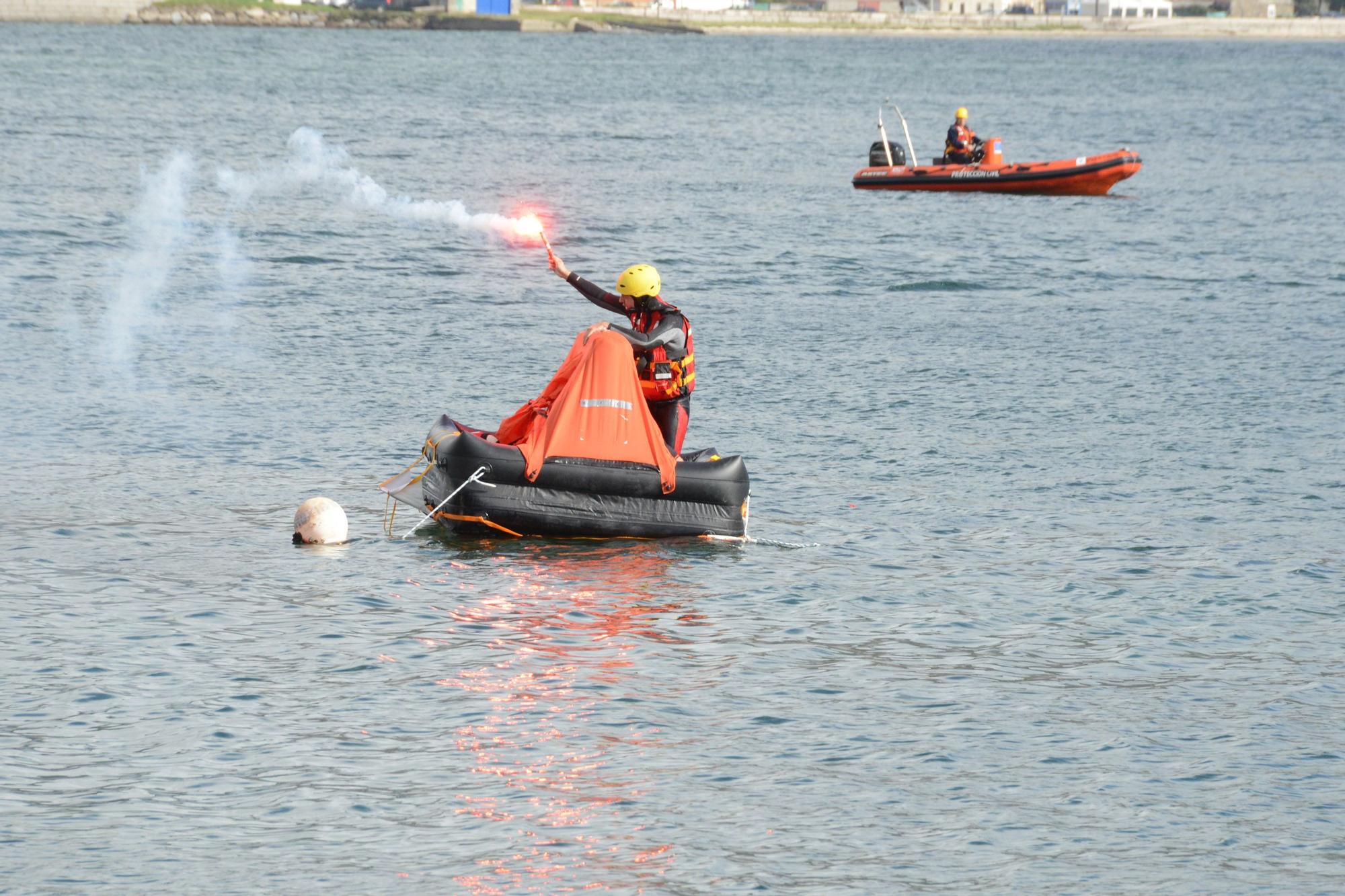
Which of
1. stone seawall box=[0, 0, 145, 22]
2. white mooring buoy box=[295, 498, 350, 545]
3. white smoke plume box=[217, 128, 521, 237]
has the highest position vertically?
stone seawall box=[0, 0, 145, 22]

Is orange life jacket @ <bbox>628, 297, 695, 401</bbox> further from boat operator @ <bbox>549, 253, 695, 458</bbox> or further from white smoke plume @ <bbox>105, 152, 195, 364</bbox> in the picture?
white smoke plume @ <bbox>105, 152, 195, 364</bbox>

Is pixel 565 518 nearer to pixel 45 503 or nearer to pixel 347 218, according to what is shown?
pixel 45 503

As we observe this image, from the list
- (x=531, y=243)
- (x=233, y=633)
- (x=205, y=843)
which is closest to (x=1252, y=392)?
(x=233, y=633)

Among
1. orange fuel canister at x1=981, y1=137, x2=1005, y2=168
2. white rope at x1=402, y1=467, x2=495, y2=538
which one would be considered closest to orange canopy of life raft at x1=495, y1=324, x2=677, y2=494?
white rope at x1=402, y1=467, x2=495, y2=538

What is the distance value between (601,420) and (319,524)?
2.50m

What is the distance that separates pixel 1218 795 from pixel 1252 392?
41.7 feet

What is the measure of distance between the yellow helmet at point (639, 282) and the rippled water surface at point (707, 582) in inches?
87.7

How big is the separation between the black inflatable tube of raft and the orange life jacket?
749 millimetres

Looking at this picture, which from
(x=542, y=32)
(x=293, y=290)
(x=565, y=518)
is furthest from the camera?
(x=542, y=32)

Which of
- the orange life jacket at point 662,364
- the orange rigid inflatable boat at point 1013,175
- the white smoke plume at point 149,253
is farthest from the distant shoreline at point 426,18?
the orange life jacket at point 662,364

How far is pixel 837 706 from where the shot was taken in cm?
1081

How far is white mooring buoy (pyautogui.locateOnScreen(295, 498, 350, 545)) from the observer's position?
549 inches

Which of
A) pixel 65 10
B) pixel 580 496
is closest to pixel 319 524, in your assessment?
pixel 580 496

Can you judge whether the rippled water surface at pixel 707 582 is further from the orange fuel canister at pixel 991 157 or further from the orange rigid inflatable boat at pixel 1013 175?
the orange fuel canister at pixel 991 157
